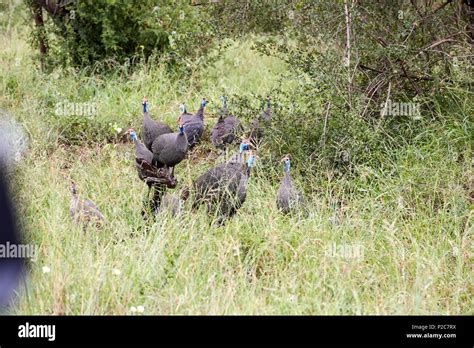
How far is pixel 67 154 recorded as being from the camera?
7004mm

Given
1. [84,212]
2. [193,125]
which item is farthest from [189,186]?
[193,125]


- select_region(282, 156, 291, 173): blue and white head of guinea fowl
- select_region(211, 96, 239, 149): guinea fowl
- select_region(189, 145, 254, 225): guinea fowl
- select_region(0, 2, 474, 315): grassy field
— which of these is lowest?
select_region(0, 2, 474, 315): grassy field

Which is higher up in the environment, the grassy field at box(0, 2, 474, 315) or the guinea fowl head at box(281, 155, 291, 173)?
the guinea fowl head at box(281, 155, 291, 173)

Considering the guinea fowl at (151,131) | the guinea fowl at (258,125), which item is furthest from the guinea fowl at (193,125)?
the guinea fowl at (258,125)

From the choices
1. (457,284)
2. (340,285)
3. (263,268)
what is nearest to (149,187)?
(263,268)

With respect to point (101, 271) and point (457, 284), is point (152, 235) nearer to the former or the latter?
point (101, 271)

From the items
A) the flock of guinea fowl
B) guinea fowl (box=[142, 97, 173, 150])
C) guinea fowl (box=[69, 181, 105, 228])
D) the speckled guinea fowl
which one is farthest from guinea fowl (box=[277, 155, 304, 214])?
guinea fowl (box=[142, 97, 173, 150])

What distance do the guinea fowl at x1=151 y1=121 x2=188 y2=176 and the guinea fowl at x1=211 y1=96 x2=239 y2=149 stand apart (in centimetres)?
88

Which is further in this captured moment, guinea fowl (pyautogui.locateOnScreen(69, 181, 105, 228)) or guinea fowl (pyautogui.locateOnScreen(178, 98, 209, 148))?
guinea fowl (pyautogui.locateOnScreen(178, 98, 209, 148))

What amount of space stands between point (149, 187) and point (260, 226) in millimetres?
964

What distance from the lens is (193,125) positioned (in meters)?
7.19

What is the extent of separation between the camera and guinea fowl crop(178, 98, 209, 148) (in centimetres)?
718

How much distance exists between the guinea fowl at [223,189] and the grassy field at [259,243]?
10 cm

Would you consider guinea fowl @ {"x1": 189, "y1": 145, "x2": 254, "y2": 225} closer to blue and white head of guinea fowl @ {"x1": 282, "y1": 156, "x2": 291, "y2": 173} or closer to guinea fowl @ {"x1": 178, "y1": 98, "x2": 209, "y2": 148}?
blue and white head of guinea fowl @ {"x1": 282, "y1": 156, "x2": 291, "y2": 173}
